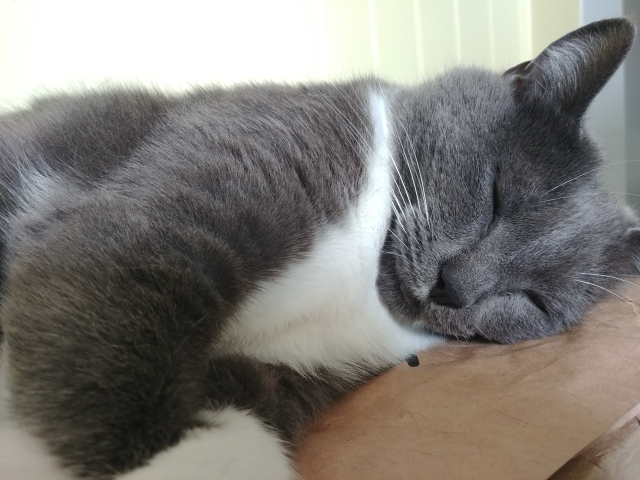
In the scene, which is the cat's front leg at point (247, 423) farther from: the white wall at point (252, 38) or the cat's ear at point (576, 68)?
the white wall at point (252, 38)

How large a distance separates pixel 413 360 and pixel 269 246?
487 millimetres

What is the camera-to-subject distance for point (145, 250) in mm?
789

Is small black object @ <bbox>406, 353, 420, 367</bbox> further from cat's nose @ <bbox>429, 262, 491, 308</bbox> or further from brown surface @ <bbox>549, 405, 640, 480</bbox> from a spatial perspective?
brown surface @ <bbox>549, 405, 640, 480</bbox>

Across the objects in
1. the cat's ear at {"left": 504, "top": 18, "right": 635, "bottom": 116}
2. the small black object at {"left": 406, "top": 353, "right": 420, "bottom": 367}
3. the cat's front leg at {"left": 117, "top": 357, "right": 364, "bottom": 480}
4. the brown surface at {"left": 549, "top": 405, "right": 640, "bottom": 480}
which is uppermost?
the cat's ear at {"left": 504, "top": 18, "right": 635, "bottom": 116}

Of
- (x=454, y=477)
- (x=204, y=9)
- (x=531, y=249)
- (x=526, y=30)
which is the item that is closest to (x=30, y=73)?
(x=204, y=9)

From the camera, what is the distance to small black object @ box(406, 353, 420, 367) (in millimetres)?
1168

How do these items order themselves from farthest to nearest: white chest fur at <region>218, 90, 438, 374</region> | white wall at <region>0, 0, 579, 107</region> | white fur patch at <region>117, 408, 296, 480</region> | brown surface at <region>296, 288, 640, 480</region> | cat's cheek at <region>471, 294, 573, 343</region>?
white wall at <region>0, 0, 579, 107</region> < cat's cheek at <region>471, 294, 573, 343</region> < white chest fur at <region>218, 90, 438, 374</region> < brown surface at <region>296, 288, 640, 480</region> < white fur patch at <region>117, 408, 296, 480</region>

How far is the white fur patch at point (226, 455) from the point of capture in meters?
0.68

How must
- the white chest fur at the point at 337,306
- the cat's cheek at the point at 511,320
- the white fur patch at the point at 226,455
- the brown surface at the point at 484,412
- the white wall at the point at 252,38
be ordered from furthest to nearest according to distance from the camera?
the white wall at the point at 252,38
the cat's cheek at the point at 511,320
the white chest fur at the point at 337,306
the brown surface at the point at 484,412
the white fur patch at the point at 226,455

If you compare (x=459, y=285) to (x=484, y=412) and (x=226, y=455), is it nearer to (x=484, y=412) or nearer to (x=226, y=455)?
(x=484, y=412)

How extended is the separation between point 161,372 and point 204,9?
163 cm

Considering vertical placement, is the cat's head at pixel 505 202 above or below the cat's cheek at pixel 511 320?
above

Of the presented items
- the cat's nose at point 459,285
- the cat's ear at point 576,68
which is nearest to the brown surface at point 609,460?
the cat's nose at point 459,285

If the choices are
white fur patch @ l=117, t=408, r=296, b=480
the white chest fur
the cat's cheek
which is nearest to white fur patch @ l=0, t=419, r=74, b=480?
white fur patch @ l=117, t=408, r=296, b=480
